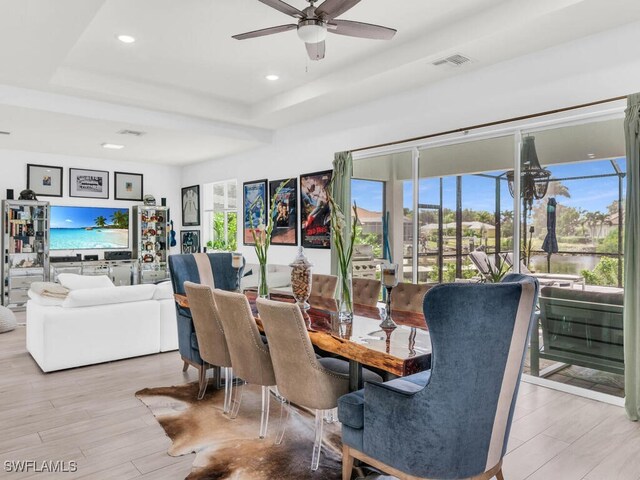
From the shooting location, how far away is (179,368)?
4.24 metres

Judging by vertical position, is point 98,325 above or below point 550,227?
below

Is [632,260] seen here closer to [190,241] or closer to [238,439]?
[238,439]

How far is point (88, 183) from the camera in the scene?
27.3ft

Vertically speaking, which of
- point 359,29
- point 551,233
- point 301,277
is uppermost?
point 359,29

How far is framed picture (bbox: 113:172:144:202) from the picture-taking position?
341 inches

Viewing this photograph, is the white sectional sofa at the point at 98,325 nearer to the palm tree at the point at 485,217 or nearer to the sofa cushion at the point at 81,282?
the sofa cushion at the point at 81,282

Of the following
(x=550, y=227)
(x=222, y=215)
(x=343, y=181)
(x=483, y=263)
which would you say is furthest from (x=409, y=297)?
(x=222, y=215)

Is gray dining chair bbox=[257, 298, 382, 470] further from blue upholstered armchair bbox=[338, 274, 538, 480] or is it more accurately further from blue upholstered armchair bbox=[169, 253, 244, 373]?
blue upholstered armchair bbox=[169, 253, 244, 373]

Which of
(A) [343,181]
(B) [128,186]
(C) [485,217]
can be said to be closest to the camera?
(C) [485,217]

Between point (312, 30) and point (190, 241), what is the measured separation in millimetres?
6916

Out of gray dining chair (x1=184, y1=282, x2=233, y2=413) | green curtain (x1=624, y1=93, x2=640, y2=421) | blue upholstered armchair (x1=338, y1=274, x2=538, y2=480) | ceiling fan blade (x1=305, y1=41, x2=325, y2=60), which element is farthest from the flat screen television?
green curtain (x1=624, y1=93, x2=640, y2=421)

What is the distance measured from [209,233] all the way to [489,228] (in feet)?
19.5

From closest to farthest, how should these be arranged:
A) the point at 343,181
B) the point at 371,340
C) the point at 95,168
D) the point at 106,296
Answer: the point at 371,340
the point at 106,296
the point at 343,181
the point at 95,168

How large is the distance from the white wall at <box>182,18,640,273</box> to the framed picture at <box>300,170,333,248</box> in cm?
13
